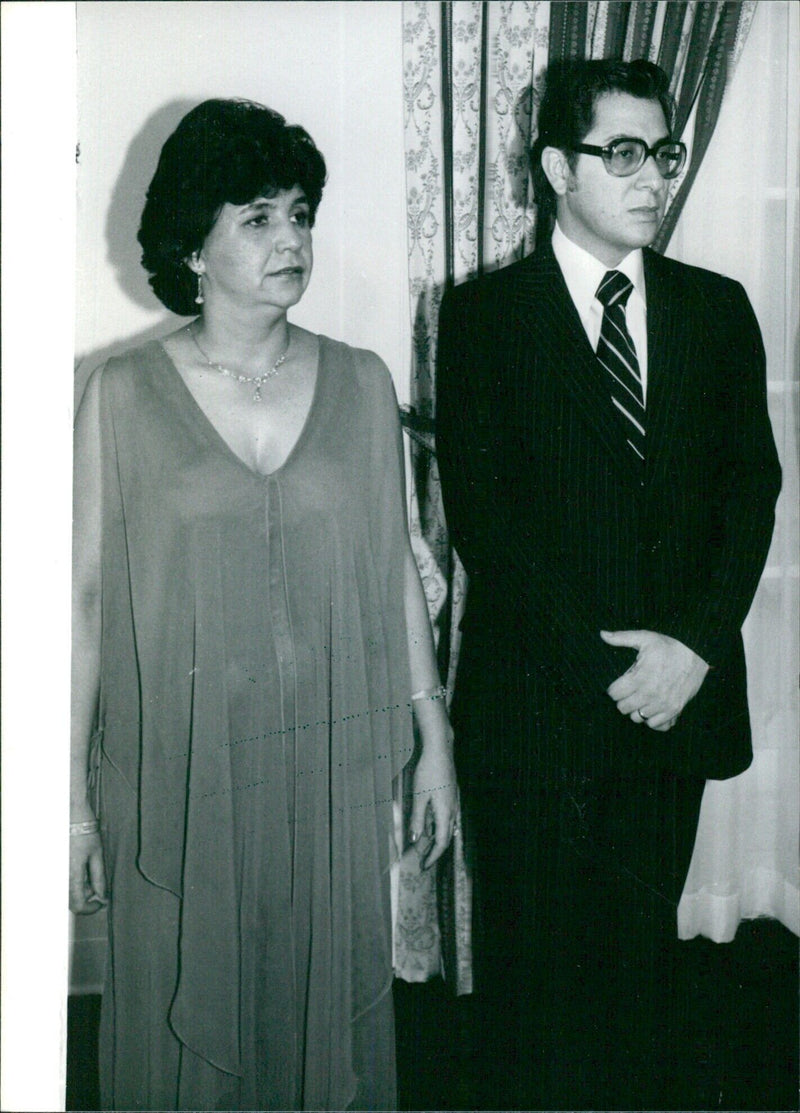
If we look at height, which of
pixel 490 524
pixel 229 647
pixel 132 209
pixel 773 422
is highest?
pixel 132 209

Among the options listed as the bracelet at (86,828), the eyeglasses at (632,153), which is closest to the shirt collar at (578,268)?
the eyeglasses at (632,153)

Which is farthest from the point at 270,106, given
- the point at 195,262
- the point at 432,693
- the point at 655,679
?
the point at 655,679

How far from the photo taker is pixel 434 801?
4.98 feet

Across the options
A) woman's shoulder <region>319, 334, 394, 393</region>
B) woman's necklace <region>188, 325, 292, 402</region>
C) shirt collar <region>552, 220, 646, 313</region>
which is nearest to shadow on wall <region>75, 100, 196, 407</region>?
woman's necklace <region>188, 325, 292, 402</region>

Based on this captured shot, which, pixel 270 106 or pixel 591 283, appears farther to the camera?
pixel 591 283

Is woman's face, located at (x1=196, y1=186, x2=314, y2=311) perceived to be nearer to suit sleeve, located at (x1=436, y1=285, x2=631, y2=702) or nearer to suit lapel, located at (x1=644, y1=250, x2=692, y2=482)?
suit sleeve, located at (x1=436, y1=285, x2=631, y2=702)

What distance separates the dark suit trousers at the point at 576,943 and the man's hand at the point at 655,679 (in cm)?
10

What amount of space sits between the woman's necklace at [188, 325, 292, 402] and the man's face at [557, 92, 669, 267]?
465mm

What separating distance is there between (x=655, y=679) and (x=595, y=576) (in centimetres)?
18

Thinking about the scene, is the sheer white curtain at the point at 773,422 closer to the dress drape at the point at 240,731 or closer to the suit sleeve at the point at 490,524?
the suit sleeve at the point at 490,524

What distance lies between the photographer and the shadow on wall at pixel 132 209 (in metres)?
1.38

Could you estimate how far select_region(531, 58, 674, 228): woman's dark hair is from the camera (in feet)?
4.82

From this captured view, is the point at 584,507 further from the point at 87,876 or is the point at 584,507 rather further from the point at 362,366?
the point at 87,876

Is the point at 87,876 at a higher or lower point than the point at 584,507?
lower
